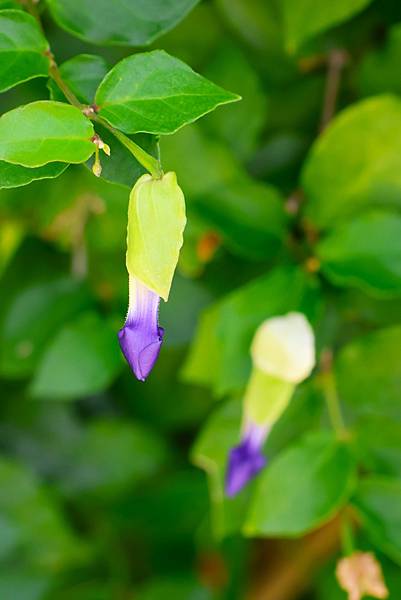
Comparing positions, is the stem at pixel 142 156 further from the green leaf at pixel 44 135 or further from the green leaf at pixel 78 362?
the green leaf at pixel 78 362

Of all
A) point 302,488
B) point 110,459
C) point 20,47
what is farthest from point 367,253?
point 110,459

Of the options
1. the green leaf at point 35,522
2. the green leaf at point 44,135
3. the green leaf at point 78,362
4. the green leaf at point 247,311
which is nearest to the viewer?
the green leaf at point 44,135

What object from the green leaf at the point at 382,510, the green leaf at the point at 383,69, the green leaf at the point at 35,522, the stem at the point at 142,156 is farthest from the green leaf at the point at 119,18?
the green leaf at the point at 35,522

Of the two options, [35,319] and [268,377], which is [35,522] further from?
[268,377]

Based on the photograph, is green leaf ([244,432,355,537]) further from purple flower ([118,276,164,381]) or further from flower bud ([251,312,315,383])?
purple flower ([118,276,164,381])

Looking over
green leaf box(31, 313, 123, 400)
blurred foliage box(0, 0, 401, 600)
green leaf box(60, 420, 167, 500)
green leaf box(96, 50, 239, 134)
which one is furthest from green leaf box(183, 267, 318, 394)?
green leaf box(60, 420, 167, 500)

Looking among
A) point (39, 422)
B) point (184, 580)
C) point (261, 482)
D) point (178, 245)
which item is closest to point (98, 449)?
point (39, 422)
